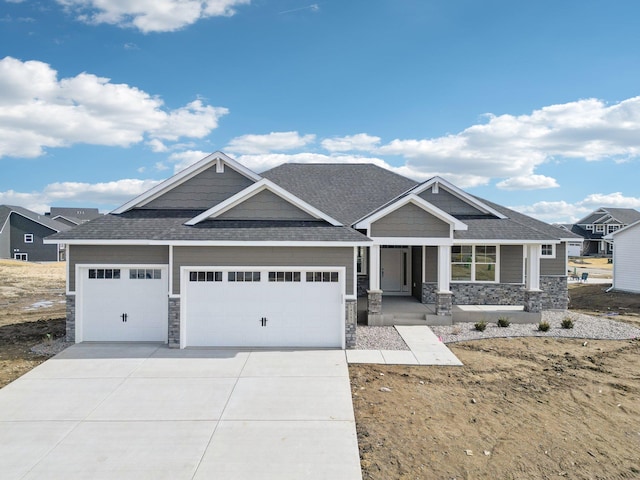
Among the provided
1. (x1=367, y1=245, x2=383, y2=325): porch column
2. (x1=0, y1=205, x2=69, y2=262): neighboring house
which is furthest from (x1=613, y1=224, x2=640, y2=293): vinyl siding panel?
(x1=0, y1=205, x2=69, y2=262): neighboring house

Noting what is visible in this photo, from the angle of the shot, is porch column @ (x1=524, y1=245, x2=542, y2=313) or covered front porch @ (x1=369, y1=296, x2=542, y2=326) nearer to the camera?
covered front porch @ (x1=369, y1=296, x2=542, y2=326)

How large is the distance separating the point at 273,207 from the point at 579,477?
9.75 m

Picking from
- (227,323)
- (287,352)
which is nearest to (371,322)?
(287,352)

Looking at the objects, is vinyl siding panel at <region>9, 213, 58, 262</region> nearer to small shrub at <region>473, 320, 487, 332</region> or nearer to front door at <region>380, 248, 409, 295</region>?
front door at <region>380, 248, 409, 295</region>

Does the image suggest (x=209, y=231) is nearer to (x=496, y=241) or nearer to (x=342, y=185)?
(x=342, y=185)

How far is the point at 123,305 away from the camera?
12.5 meters

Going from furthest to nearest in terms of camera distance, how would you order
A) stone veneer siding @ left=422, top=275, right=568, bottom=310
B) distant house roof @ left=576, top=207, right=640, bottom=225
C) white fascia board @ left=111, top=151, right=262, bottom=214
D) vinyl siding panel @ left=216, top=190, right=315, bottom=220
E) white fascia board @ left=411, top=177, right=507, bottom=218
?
distant house roof @ left=576, top=207, right=640, bottom=225 < stone veneer siding @ left=422, top=275, right=568, bottom=310 < white fascia board @ left=411, top=177, right=507, bottom=218 < white fascia board @ left=111, top=151, right=262, bottom=214 < vinyl siding panel @ left=216, top=190, right=315, bottom=220

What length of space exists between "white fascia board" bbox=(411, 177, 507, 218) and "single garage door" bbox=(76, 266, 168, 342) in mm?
9964

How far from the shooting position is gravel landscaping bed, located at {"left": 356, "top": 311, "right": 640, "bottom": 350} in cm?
1255

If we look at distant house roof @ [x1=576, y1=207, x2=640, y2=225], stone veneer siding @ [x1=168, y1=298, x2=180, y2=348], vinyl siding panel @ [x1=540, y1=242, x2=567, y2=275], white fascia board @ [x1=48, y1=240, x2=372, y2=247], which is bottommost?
stone veneer siding @ [x1=168, y1=298, x2=180, y2=348]

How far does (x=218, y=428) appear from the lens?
7.20m

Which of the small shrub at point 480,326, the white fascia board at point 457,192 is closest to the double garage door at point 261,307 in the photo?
the small shrub at point 480,326

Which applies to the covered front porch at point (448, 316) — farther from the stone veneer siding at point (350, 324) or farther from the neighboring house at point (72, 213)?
the neighboring house at point (72, 213)

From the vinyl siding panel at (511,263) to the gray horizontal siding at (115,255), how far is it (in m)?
13.0
